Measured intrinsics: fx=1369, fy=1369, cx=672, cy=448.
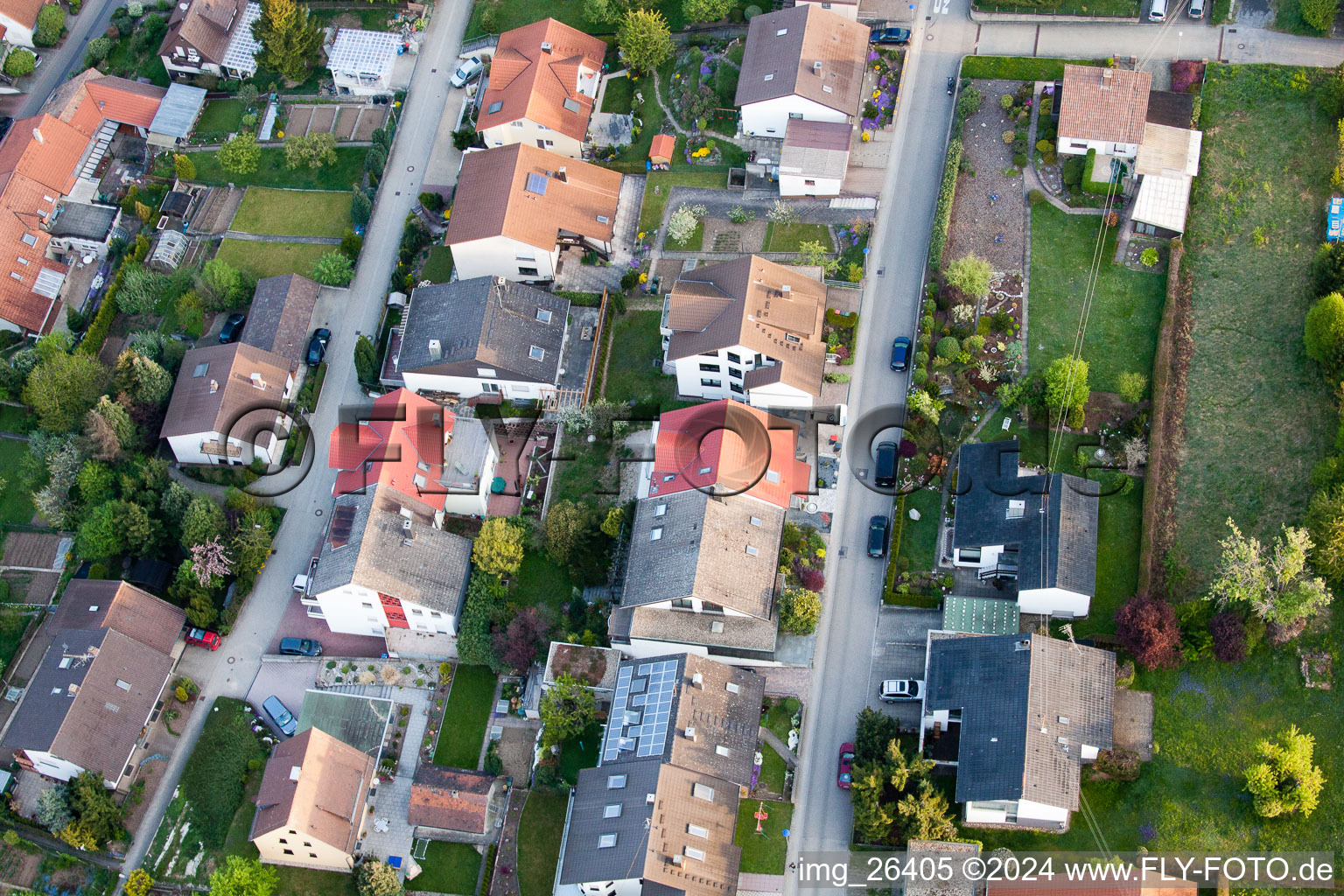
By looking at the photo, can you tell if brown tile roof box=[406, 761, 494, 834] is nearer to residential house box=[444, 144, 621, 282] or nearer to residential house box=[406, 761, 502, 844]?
residential house box=[406, 761, 502, 844]

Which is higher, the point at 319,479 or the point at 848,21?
the point at 848,21

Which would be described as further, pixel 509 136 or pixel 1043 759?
pixel 509 136

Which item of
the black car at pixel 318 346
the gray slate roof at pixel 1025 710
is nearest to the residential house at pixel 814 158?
the black car at pixel 318 346

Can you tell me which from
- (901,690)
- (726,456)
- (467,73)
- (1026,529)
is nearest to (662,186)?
(467,73)

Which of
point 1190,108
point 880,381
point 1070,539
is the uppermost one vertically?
point 1190,108

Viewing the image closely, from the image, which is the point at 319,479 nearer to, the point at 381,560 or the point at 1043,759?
the point at 381,560

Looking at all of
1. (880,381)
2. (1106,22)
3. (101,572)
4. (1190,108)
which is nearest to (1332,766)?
(880,381)
